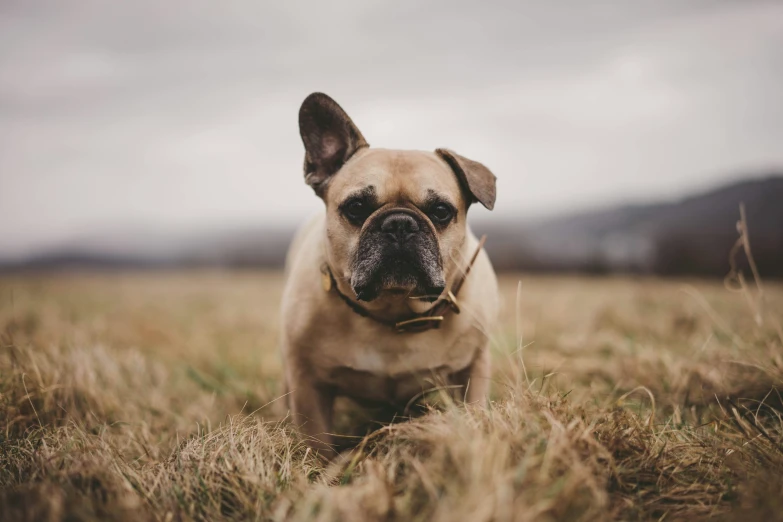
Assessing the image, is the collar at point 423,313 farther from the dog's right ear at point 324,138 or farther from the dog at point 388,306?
the dog's right ear at point 324,138

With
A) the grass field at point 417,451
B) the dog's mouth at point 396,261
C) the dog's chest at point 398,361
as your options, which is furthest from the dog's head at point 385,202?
the grass field at point 417,451

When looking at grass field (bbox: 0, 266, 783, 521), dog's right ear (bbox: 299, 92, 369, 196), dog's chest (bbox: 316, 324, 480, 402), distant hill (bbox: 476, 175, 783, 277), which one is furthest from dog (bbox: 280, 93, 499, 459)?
distant hill (bbox: 476, 175, 783, 277)

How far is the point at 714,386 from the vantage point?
112 inches

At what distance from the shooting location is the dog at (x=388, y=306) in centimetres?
254

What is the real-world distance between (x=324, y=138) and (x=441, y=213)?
0.94m

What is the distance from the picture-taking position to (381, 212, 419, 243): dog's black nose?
2422 mm

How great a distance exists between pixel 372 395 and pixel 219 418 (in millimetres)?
1037

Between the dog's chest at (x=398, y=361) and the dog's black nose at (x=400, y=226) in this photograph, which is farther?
the dog's chest at (x=398, y=361)

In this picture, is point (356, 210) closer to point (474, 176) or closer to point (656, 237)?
point (474, 176)

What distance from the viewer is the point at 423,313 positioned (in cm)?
266

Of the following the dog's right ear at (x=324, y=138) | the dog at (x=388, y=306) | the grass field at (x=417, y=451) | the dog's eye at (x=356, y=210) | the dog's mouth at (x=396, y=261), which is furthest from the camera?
the dog's right ear at (x=324, y=138)

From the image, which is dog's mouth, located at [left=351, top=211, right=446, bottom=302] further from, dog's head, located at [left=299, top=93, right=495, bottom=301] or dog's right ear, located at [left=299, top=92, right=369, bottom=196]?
dog's right ear, located at [left=299, top=92, right=369, bottom=196]

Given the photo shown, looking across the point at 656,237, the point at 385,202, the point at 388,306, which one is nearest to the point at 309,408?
the point at 388,306

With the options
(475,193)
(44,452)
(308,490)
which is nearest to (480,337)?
(475,193)
